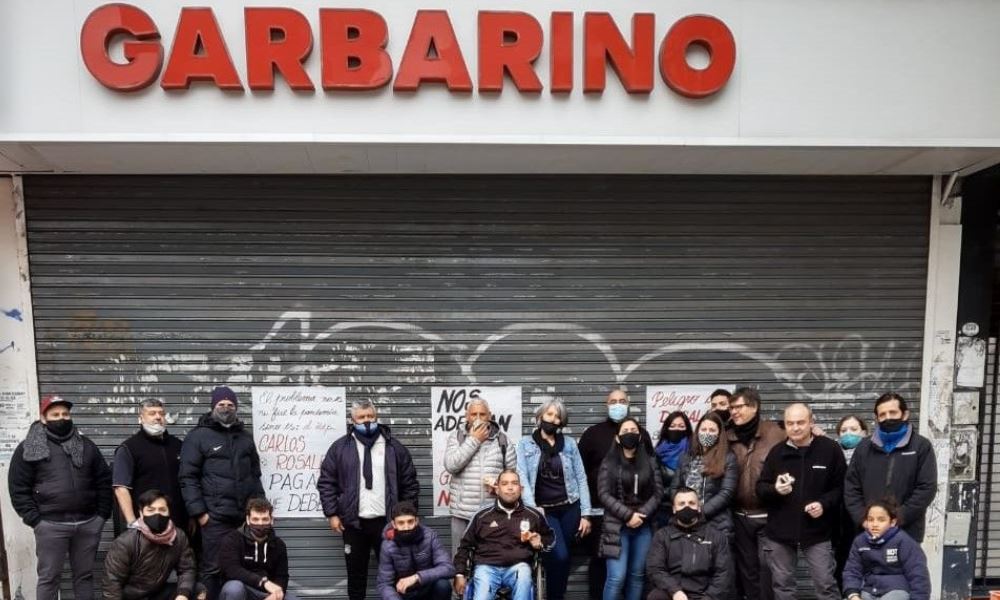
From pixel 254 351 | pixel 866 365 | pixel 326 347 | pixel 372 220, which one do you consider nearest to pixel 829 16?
pixel 866 365

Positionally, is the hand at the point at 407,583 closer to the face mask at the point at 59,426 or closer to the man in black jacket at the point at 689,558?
the man in black jacket at the point at 689,558

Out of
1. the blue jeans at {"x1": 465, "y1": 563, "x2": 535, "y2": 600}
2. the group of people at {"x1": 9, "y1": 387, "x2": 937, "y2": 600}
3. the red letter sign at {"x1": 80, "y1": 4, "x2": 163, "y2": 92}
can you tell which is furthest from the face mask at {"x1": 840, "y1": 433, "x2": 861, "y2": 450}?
the red letter sign at {"x1": 80, "y1": 4, "x2": 163, "y2": 92}

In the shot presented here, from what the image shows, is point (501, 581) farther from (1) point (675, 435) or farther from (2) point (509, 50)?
(2) point (509, 50)

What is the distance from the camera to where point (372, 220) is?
550 centimetres

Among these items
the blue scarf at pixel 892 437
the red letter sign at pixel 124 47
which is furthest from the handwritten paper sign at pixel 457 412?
the red letter sign at pixel 124 47

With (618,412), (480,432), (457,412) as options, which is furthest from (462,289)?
(618,412)

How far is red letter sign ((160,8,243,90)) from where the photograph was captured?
454 cm

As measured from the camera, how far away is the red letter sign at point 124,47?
14.8 feet

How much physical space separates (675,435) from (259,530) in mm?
3242

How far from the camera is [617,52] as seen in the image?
4746mm

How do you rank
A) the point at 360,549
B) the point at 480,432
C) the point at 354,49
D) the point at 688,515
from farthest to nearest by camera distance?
1. the point at 360,549
2. the point at 480,432
3. the point at 354,49
4. the point at 688,515

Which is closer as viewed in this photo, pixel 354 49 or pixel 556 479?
pixel 354 49

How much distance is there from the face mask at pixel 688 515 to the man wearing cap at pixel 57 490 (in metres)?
4.37

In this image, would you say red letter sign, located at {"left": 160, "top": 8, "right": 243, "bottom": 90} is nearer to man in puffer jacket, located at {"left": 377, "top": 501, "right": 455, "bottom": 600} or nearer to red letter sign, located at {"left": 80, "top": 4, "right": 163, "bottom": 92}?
red letter sign, located at {"left": 80, "top": 4, "right": 163, "bottom": 92}
